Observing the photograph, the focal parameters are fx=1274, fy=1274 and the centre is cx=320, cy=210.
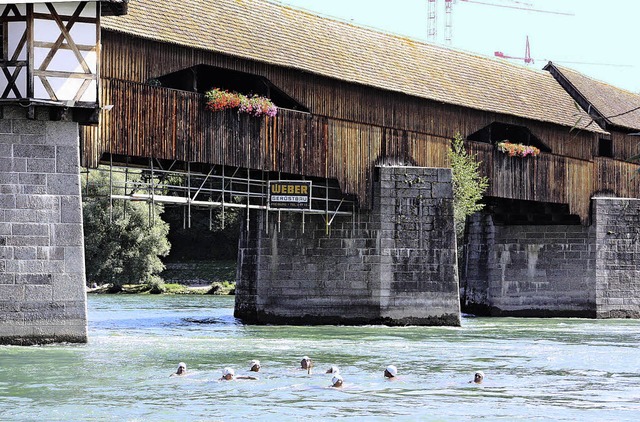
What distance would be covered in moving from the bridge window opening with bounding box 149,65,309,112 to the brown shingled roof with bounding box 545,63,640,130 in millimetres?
11183

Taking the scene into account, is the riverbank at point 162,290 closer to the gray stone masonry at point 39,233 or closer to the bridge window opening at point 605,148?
the bridge window opening at point 605,148

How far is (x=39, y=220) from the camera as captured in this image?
19.1 meters

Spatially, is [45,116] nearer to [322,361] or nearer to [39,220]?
[39,220]

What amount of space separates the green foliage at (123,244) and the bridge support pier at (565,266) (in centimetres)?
1974

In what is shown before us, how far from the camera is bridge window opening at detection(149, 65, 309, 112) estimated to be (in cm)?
2591

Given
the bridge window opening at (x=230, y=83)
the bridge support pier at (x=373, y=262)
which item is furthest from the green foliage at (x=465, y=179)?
the bridge window opening at (x=230, y=83)

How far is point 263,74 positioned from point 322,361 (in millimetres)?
8799

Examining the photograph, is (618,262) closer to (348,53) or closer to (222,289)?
(348,53)

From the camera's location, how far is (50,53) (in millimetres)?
19328

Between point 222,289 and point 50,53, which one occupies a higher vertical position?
point 50,53

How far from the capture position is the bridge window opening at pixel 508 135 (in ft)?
109

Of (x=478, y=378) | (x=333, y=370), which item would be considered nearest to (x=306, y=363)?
(x=333, y=370)

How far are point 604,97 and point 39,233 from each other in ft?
75.3

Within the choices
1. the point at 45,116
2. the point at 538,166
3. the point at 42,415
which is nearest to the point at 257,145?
the point at 45,116
